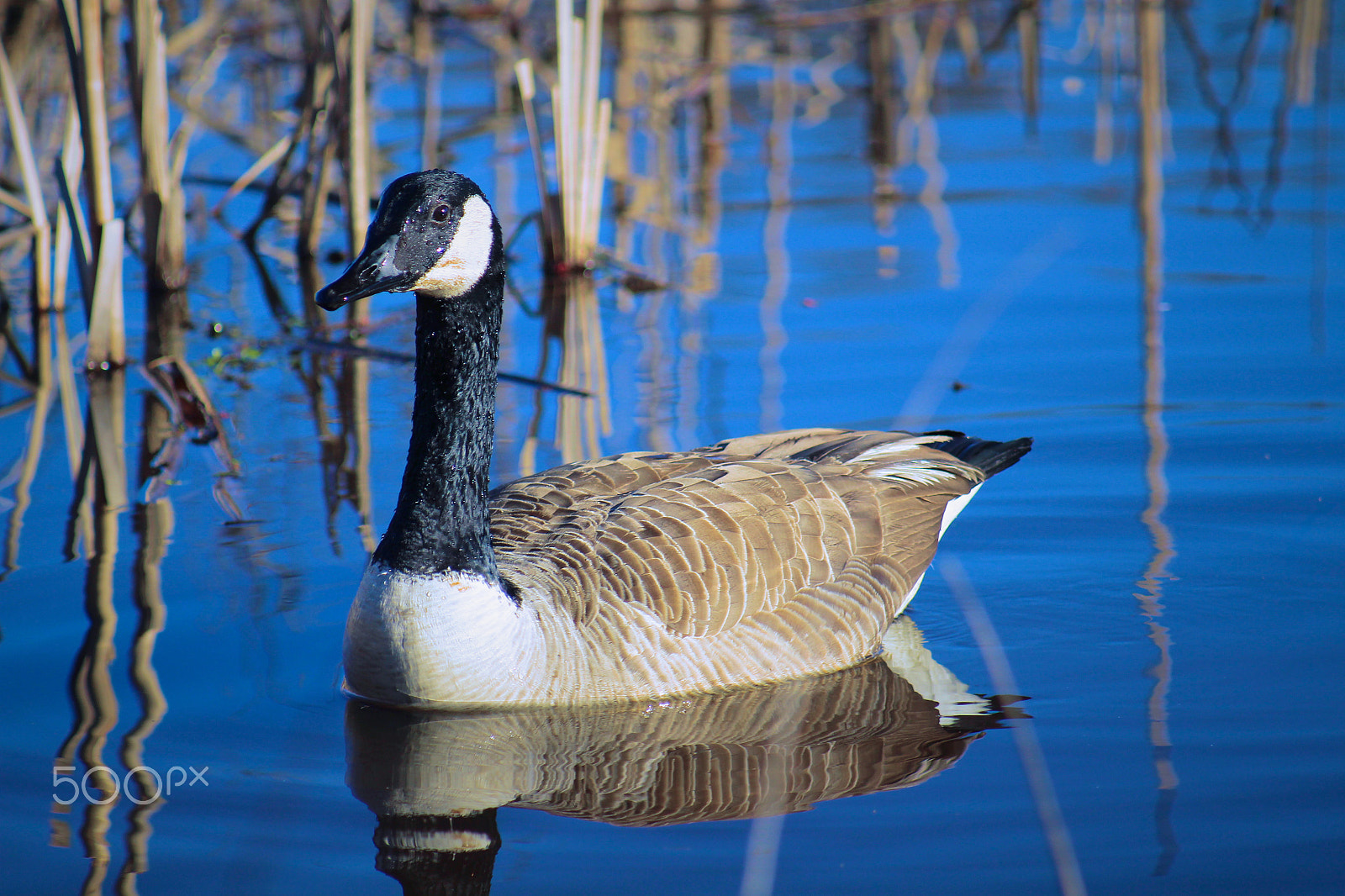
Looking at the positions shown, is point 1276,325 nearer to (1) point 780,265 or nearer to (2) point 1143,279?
(2) point 1143,279

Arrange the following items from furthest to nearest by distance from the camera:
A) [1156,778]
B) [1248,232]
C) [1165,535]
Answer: [1248,232], [1165,535], [1156,778]

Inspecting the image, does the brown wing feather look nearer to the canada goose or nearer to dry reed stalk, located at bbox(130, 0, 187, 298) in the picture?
the canada goose

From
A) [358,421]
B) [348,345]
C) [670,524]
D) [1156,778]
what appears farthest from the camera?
[348,345]

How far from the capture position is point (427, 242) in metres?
4.96

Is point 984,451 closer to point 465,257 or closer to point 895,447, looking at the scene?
point 895,447

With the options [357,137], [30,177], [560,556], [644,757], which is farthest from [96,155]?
[644,757]

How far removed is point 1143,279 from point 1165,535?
3570mm

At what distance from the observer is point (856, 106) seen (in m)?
15.5

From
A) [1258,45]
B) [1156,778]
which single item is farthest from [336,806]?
[1258,45]

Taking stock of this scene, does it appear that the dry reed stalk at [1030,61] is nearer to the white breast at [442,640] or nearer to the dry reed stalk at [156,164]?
the dry reed stalk at [156,164]

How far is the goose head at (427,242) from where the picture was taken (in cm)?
483

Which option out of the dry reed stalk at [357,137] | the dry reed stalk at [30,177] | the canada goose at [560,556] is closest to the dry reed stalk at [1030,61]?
the dry reed stalk at [357,137]

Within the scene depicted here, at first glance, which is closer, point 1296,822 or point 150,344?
point 1296,822

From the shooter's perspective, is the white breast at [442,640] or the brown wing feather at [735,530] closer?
the white breast at [442,640]
